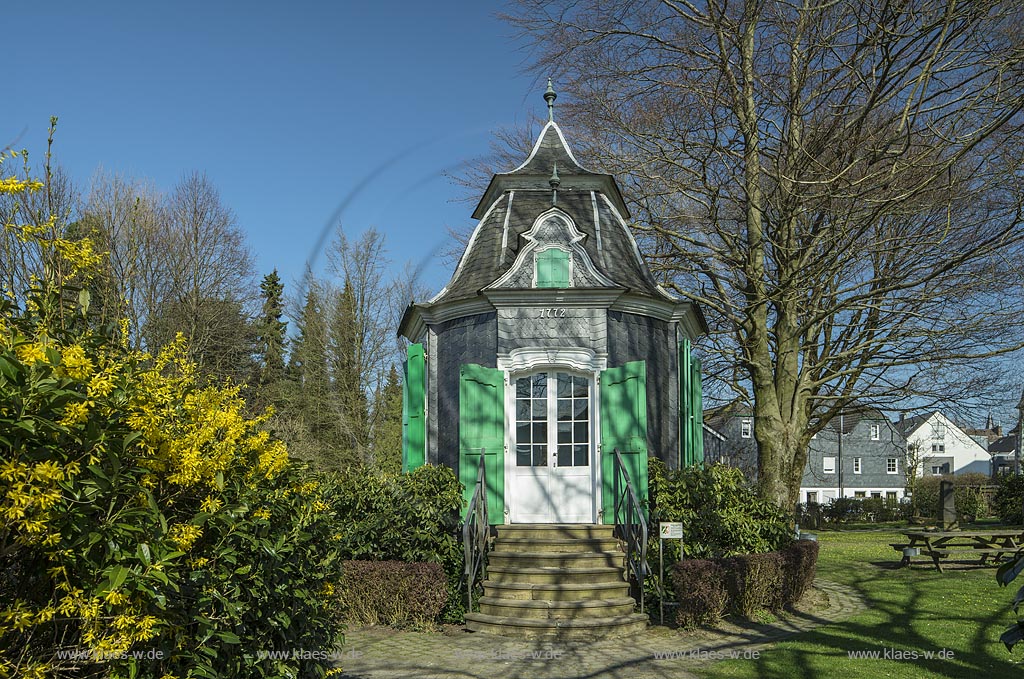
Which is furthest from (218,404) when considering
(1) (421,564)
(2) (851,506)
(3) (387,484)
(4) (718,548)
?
(2) (851,506)

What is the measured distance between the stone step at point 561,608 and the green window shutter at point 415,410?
14.2 ft

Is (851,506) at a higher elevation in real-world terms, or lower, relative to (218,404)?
lower

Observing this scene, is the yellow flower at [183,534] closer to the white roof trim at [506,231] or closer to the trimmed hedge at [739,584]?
the trimmed hedge at [739,584]

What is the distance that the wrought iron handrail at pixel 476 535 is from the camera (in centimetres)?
1008

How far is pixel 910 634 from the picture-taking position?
8.83 m

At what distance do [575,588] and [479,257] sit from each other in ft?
19.8

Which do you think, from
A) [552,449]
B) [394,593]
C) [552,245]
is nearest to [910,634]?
[552,449]

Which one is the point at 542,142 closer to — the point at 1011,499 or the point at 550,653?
the point at 550,653

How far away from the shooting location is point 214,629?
13.3 ft

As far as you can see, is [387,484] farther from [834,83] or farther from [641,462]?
[834,83]

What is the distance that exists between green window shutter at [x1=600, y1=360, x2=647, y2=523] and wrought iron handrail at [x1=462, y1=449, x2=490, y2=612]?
1766mm

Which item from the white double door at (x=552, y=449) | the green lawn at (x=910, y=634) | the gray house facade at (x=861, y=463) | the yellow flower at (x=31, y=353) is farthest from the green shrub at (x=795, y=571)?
the gray house facade at (x=861, y=463)

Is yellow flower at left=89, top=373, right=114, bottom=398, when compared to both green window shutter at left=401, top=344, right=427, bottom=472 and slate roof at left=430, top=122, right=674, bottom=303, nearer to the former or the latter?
slate roof at left=430, top=122, right=674, bottom=303

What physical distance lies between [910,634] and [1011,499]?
735 inches
